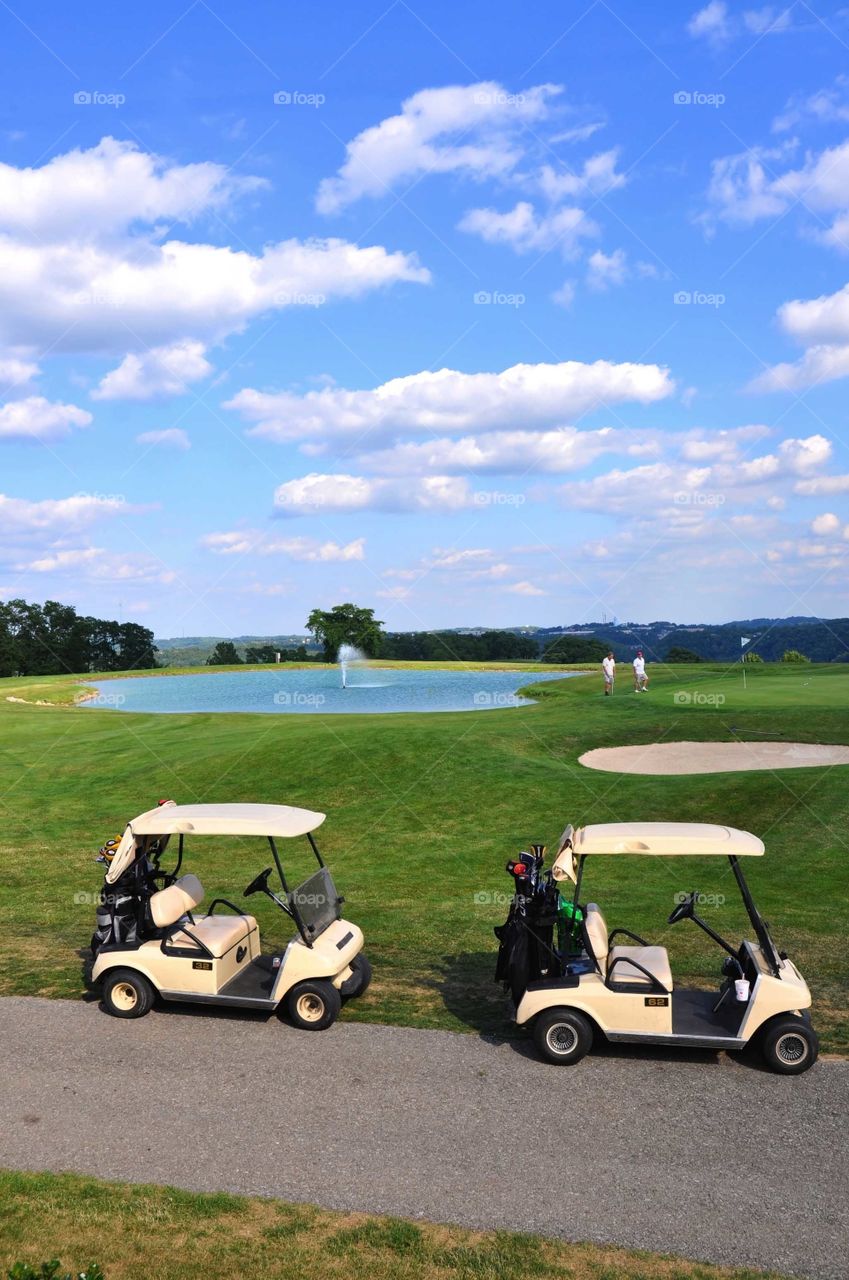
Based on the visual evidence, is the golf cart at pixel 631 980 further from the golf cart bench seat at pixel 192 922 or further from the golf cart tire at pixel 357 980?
the golf cart bench seat at pixel 192 922

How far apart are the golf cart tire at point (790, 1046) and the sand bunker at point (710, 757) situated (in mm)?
15034

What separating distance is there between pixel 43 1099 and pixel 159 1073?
1.07m

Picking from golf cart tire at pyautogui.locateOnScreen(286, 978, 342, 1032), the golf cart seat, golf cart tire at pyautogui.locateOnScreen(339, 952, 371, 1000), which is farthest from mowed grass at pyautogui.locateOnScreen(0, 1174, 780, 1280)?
golf cart tire at pyautogui.locateOnScreen(339, 952, 371, 1000)

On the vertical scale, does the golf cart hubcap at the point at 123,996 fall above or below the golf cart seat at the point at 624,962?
below

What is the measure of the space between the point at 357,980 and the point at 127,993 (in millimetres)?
2601

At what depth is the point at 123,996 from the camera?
1074cm

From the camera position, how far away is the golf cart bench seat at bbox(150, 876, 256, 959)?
35.5 feet

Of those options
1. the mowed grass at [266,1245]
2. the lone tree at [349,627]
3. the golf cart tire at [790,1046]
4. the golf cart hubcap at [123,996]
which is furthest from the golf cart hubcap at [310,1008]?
the lone tree at [349,627]

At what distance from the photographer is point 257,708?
5844cm

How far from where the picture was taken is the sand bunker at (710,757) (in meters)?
24.8

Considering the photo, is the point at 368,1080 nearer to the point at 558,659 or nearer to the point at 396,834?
the point at 396,834

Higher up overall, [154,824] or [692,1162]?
[154,824]

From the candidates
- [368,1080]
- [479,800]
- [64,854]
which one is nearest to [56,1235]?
[368,1080]

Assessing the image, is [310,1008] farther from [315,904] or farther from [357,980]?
[315,904]
